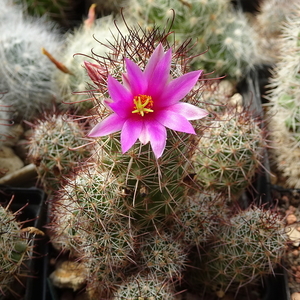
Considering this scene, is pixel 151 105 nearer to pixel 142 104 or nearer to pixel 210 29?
pixel 142 104

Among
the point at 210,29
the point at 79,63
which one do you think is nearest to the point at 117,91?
the point at 79,63

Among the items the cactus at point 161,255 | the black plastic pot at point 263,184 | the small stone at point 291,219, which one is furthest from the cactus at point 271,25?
the cactus at point 161,255

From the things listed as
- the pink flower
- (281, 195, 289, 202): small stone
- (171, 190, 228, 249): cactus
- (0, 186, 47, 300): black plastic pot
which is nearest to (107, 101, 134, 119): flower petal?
the pink flower

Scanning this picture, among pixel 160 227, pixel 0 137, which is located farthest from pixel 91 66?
pixel 0 137

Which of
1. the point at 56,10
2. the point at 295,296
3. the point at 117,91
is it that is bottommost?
the point at 295,296

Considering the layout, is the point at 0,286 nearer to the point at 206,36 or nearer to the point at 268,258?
the point at 268,258
